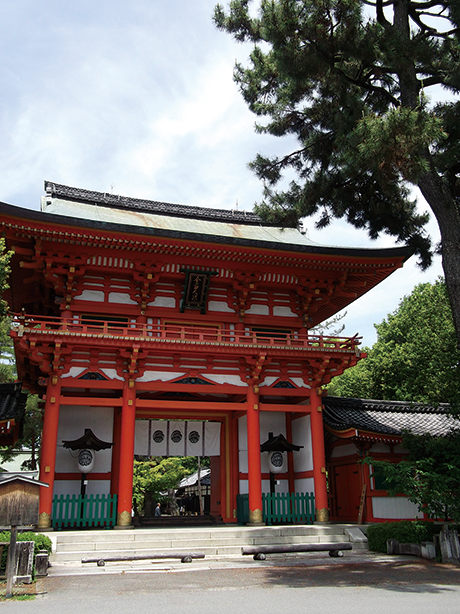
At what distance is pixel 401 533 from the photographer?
473 inches

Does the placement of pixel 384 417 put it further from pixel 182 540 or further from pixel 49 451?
pixel 49 451

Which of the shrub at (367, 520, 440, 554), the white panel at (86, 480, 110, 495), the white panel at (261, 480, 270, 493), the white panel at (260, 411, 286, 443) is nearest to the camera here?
→ the shrub at (367, 520, 440, 554)

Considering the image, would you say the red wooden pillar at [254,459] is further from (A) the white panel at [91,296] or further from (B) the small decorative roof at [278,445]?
(A) the white panel at [91,296]

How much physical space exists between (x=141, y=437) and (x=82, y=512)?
3193mm

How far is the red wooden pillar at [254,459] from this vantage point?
46.8ft

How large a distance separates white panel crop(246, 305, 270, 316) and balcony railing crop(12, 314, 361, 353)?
0.71m

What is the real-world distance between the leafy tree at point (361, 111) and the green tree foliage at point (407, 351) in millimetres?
12416

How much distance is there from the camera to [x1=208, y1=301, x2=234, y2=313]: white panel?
54.1ft

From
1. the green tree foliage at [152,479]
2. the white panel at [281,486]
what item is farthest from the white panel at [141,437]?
the green tree foliage at [152,479]

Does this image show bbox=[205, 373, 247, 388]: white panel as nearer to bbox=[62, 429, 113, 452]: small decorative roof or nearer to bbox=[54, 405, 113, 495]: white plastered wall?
bbox=[54, 405, 113, 495]: white plastered wall

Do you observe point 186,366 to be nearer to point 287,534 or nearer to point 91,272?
point 91,272

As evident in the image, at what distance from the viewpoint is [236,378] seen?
15453mm

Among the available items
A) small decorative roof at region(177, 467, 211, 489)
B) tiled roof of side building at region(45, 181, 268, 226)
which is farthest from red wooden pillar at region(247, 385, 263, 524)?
small decorative roof at region(177, 467, 211, 489)

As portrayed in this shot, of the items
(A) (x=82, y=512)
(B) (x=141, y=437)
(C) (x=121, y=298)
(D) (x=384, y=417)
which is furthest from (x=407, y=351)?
(A) (x=82, y=512)
